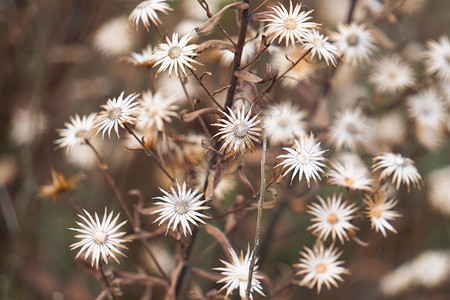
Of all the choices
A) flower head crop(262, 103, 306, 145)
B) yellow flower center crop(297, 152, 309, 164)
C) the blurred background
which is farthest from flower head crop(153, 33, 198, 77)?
the blurred background

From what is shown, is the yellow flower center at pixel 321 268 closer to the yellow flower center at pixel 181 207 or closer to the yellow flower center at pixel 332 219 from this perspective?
the yellow flower center at pixel 332 219

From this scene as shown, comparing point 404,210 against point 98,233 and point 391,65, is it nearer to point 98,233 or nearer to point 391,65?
point 391,65

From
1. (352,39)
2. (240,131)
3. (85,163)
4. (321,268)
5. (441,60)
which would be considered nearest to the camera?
(240,131)

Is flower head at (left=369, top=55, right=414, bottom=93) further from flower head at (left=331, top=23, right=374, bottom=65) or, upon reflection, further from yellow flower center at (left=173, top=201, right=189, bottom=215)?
yellow flower center at (left=173, top=201, right=189, bottom=215)

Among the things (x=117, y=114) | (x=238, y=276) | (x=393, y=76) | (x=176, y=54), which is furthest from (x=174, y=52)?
(x=393, y=76)

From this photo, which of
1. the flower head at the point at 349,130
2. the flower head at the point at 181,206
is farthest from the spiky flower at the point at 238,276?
the flower head at the point at 349,130

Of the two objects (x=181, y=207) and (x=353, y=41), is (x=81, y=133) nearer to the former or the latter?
(x=181, y=207)
